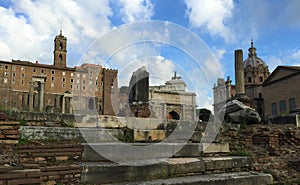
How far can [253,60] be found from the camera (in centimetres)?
6334

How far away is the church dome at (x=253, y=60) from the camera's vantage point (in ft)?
202

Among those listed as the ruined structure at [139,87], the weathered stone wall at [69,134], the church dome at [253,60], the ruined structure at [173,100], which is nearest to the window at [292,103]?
the ruined structure at [173,100]

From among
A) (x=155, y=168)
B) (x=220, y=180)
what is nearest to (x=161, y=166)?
(x=155, y=168)

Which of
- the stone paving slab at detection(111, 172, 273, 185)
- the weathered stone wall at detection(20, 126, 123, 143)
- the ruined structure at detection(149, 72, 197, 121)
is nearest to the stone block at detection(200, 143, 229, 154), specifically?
the stone paving slab at detection(111, 172, 273, 185)

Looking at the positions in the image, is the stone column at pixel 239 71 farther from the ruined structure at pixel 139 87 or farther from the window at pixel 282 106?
the window at pixel 282 106

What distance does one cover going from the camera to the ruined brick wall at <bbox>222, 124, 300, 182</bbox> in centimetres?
593

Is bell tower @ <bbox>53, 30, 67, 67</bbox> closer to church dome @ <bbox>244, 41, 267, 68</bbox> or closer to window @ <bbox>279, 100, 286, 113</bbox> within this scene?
church dome @ <bbox>244, 41, 267, 68</bbox>

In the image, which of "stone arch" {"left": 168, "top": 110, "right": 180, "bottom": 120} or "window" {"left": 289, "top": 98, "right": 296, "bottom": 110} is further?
"window" {"left": 289, "top": 98, "right": 296, "bottom": 110}

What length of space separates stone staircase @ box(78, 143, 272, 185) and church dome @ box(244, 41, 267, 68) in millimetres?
60128

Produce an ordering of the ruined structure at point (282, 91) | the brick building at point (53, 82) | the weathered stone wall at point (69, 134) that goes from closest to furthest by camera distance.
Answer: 1. the weathered stone wall at point (69, 134)
2. the ruined structure at point (282, 91)
3. the brick building at point (53, 82)

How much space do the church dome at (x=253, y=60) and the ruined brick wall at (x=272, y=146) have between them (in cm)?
5795

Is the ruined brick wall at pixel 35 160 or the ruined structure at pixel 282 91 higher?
the ruined structure at pixel 282 91

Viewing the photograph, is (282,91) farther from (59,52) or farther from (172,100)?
(59,52)

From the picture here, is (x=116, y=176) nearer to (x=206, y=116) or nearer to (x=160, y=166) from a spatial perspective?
(x=160, y=166)
